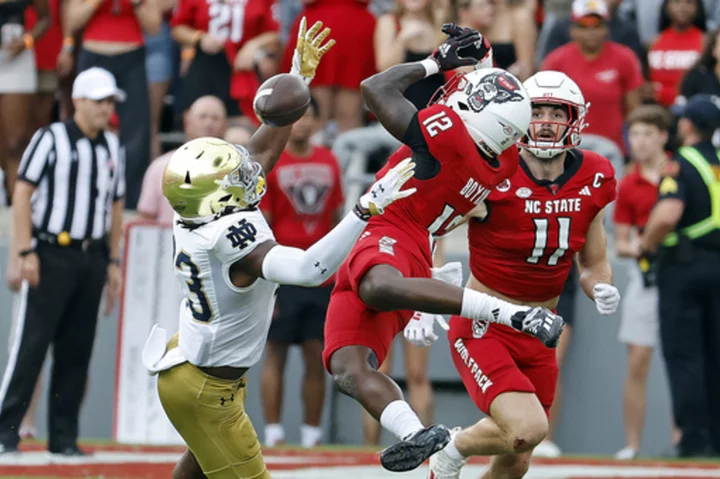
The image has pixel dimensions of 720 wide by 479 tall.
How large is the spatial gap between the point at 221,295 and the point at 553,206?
5.23 feet

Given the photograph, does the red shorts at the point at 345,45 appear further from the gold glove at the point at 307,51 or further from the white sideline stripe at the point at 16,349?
the gold glove at the point at 307,51

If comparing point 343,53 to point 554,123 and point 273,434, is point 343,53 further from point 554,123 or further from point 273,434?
point 554,123

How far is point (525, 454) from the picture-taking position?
6391mm

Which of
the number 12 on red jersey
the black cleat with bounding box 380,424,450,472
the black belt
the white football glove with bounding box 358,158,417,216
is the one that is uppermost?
the white football glove with bounding box 358,158,417,216

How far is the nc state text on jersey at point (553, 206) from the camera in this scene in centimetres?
634

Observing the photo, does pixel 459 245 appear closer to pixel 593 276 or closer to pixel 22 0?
pixel 22 0

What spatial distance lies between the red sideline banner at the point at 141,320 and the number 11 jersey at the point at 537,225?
12.2 ft

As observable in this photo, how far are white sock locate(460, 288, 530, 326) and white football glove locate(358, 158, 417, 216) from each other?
0.51 metres

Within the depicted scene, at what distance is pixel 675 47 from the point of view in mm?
11039

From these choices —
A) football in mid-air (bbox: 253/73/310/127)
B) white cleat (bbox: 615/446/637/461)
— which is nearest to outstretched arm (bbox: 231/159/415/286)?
football in mid-air (bbox: 253/73/310/127)

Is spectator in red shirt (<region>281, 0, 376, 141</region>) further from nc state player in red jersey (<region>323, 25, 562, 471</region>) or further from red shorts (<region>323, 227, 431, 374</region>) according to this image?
red shorts (<region>323, 227, 431, 374</region>)

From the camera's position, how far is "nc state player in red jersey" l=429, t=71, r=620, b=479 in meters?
6.31

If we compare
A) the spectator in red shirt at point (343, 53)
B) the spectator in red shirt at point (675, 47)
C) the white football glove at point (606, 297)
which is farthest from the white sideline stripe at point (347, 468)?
the spectator in red shirt at point (675, 47)

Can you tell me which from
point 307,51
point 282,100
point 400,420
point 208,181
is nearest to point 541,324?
point 400,420
